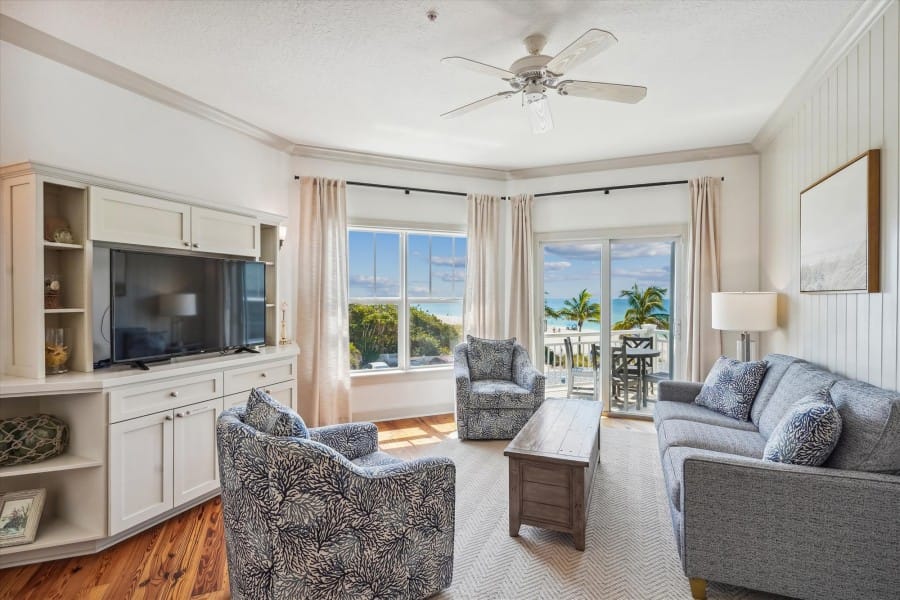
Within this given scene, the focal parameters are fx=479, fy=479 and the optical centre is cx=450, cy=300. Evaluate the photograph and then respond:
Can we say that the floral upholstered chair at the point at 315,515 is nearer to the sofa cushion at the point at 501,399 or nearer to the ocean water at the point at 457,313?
the sofa cushion at the point at 501,399

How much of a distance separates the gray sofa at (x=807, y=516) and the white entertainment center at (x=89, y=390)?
2702 mm

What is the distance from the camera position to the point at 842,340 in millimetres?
2805

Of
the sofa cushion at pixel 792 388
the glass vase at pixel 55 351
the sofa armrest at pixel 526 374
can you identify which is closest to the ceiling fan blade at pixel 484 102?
the sofa cushion at pixel 792 388

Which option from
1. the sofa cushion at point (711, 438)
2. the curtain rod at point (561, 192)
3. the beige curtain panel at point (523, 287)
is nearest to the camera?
the sofa cushion at point (711, 438)

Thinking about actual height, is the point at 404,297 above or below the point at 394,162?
below

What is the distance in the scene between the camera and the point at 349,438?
2564 mm

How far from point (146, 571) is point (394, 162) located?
3996mm

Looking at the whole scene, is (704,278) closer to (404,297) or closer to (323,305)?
(404,297)

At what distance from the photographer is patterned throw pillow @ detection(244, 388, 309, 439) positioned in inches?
73.0

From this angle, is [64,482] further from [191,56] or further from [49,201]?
[191,56]

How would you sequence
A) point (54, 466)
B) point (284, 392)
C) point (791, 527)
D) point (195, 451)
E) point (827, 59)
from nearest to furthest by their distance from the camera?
point (791, 527) → point (54, 466) → point (827, 59) → point (195, 451) → point (284, 392)

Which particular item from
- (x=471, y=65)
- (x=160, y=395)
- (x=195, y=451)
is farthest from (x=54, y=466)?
(x=471, y=65)

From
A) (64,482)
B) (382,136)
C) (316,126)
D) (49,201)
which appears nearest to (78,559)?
(64,482)

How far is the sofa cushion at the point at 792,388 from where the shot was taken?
2599mm
